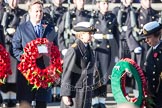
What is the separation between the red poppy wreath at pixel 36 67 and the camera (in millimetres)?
10555

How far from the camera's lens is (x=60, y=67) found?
35.4 ft

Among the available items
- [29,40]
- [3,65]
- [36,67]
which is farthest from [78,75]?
[3,65]

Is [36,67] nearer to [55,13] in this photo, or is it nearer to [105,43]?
[105,43]

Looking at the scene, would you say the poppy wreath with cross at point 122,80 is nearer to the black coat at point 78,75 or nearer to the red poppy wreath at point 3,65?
the black coat at point 78,75

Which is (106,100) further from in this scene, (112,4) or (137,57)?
(112,4)

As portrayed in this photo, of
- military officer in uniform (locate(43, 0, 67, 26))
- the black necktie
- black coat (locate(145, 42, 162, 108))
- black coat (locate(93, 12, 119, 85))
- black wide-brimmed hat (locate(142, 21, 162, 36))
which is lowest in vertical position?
black coat (locate(93, 12, 119, 85))

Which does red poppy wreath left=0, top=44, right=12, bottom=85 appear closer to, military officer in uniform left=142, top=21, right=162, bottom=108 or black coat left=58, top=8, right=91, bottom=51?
military officer in uniform left=142, top=21, right=162, bottom=108

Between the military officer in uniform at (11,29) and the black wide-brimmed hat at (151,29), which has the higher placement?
the black wide-brimmed hat at (151,29)

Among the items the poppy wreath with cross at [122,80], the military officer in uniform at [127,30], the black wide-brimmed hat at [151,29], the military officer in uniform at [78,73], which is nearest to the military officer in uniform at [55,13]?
the military officer in uniform at [127,30]

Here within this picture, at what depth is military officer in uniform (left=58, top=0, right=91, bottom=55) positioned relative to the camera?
14425 millimetres

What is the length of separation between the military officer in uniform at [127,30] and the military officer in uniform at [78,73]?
14.8 ft

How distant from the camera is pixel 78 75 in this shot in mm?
9992

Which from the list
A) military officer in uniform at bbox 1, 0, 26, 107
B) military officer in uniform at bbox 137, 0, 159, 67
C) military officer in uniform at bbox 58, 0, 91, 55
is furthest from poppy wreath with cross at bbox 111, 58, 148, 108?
military officer in uniform at bbox 137, 0, 159, 67

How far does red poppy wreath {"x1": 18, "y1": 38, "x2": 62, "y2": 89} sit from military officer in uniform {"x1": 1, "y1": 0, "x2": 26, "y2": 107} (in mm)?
3607
